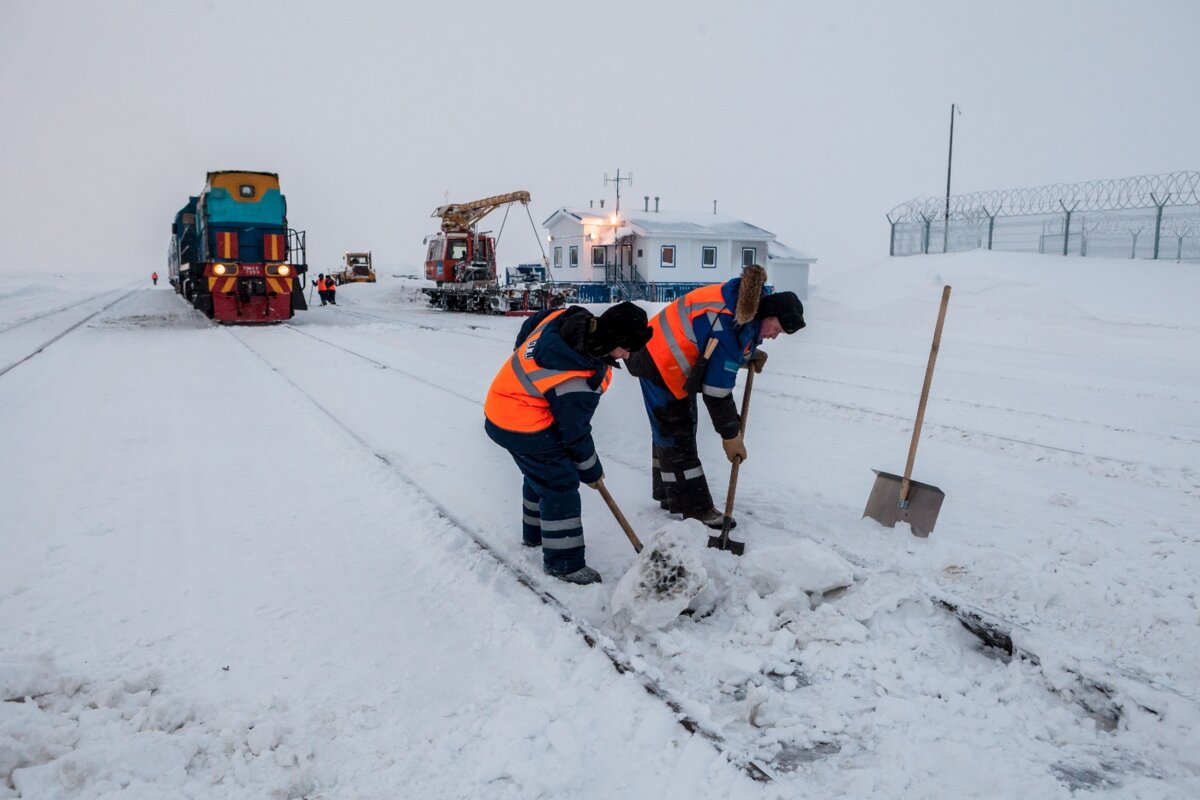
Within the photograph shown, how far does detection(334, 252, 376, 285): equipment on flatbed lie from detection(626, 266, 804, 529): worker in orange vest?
43.2 meters

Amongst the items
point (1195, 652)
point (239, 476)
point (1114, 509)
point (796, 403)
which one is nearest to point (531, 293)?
point (796, 403)

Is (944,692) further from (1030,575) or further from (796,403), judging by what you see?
(796,403)

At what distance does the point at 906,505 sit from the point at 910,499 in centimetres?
4

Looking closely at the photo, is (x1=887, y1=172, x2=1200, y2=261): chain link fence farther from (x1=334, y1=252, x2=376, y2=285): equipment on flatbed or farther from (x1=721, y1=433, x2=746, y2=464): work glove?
(x1=334, y1=252, x2=376, y2=285): equipment on flatbed

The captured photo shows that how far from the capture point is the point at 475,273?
1046 inches

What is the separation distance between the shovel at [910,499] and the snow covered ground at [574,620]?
10 centimetres

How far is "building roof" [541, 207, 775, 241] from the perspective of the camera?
31.9 meters

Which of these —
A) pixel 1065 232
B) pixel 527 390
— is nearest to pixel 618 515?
pixel 527 390

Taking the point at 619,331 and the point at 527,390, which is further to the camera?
the point at 527,390

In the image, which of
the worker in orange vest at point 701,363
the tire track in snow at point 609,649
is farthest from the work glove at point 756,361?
the tire track in snow at point 609,649

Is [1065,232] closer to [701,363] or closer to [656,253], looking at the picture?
[656,253]

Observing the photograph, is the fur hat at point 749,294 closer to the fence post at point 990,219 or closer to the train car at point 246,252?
the train car at point 246,252

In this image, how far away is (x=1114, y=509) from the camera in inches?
201

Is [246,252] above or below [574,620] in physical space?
above
